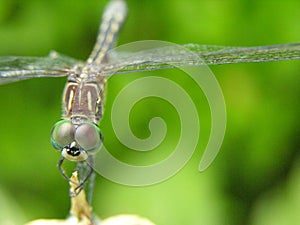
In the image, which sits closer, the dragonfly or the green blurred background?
the dragonfly

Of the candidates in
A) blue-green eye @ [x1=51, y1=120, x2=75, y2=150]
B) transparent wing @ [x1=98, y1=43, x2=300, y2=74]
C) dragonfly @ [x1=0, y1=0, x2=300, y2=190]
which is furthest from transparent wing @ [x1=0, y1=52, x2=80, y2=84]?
blue-green eye @ [x1=51, y1=120, x2=75, y2=150]

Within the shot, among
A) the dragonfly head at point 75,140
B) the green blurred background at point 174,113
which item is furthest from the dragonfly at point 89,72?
the green blurred background at point 174,113

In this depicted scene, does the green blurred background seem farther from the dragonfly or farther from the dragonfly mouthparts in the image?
the dragonfly mouthparts

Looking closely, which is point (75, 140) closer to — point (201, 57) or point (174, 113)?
point (201, 57)

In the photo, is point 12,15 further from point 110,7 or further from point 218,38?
point 218,38

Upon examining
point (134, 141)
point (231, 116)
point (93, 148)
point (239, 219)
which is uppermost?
point (231, 116)

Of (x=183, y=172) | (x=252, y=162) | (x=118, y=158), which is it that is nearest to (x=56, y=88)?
(x=118, y=158)

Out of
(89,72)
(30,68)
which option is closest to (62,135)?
(89,72)

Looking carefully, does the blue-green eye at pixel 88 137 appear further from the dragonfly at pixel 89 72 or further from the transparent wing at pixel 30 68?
the transparent wing at pixel 30 68
